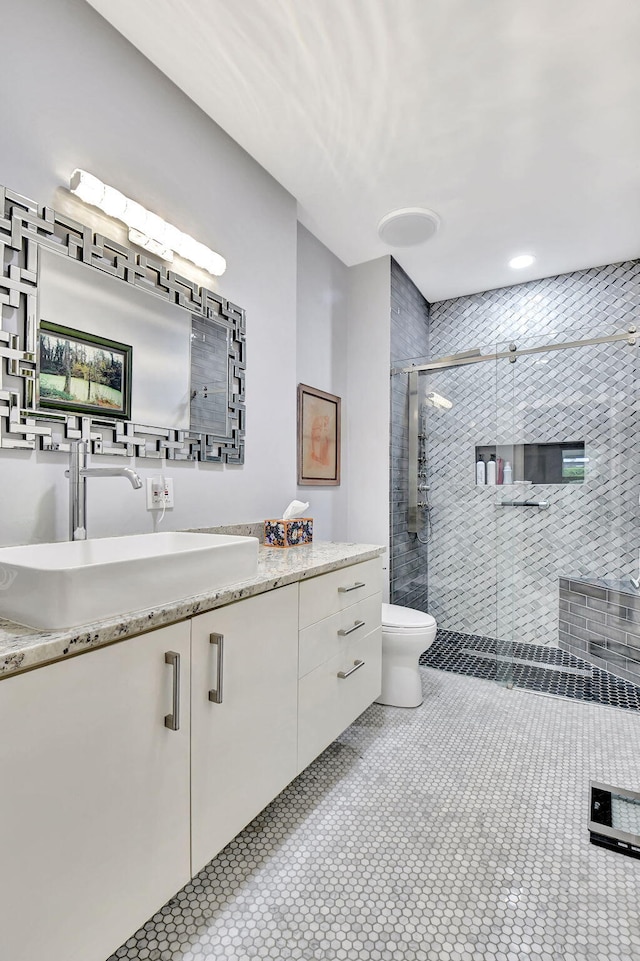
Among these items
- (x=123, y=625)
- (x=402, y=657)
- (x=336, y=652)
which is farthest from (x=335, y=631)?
(x=123, y=625)

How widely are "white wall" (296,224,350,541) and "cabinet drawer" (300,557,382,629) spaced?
0.83 meters

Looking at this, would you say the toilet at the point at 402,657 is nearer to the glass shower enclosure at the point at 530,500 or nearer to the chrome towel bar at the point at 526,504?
Result: the glass shower enclosure at the point at 530,500

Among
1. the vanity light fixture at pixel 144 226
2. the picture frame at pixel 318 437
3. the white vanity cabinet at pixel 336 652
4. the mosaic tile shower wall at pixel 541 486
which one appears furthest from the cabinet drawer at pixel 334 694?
the vanity light fixture at pixel 144 226

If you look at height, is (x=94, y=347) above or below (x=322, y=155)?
below

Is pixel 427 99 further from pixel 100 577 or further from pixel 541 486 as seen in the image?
pixel 541 486

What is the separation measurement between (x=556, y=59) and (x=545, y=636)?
3023 millimetres

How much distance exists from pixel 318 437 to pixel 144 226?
60.8 inches

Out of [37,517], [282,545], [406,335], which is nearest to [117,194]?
[37,517]

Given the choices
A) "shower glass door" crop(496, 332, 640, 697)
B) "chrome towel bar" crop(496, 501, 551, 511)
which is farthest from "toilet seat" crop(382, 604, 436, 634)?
"chrome towel bar" crop(496, 501, 551, 511)

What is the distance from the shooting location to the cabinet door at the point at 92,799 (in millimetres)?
750

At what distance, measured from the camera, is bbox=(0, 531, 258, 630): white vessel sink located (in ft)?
2.80

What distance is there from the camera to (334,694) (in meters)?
1.72

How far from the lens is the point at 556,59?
1.68 meters

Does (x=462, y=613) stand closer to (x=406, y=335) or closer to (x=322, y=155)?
(x=406, y=335)
